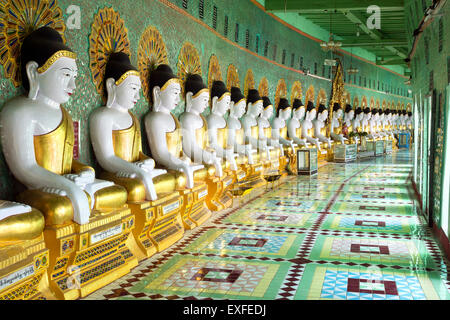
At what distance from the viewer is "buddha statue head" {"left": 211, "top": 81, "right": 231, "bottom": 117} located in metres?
7.65

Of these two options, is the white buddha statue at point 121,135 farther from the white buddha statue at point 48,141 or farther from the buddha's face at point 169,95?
the buddha's face at point 169,95

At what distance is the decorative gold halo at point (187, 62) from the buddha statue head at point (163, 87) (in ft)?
2.78

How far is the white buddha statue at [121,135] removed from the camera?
4562 millimetres

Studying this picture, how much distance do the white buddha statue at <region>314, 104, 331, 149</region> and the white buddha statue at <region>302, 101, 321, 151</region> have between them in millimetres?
207

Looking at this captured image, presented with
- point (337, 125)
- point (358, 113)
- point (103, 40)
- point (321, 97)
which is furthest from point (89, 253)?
point (358, 113)

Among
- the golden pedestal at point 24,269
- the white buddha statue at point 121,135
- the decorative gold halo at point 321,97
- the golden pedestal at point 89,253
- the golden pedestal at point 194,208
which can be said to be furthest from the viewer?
the decorative gold halo at point 321,97

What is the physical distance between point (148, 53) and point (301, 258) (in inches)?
115

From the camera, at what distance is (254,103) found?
371 inches

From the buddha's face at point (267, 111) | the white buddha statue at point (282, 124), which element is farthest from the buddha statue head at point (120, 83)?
the white buddha statue at point (282, 124)

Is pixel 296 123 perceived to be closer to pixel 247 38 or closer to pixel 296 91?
pixel 296 91

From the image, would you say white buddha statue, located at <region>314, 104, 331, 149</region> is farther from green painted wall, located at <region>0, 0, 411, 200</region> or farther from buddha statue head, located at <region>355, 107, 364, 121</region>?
buddha statue head, located at <region>355, 107, 364, 121</region>

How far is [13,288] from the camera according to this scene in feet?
9.48

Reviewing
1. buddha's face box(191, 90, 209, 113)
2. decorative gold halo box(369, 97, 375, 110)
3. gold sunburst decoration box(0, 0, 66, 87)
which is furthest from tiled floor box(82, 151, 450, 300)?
decorative gold halo box(369, 97, 375, 110)

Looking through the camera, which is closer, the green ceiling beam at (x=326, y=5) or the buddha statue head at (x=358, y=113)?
the green ceiling beam at (x=326, y=5)
